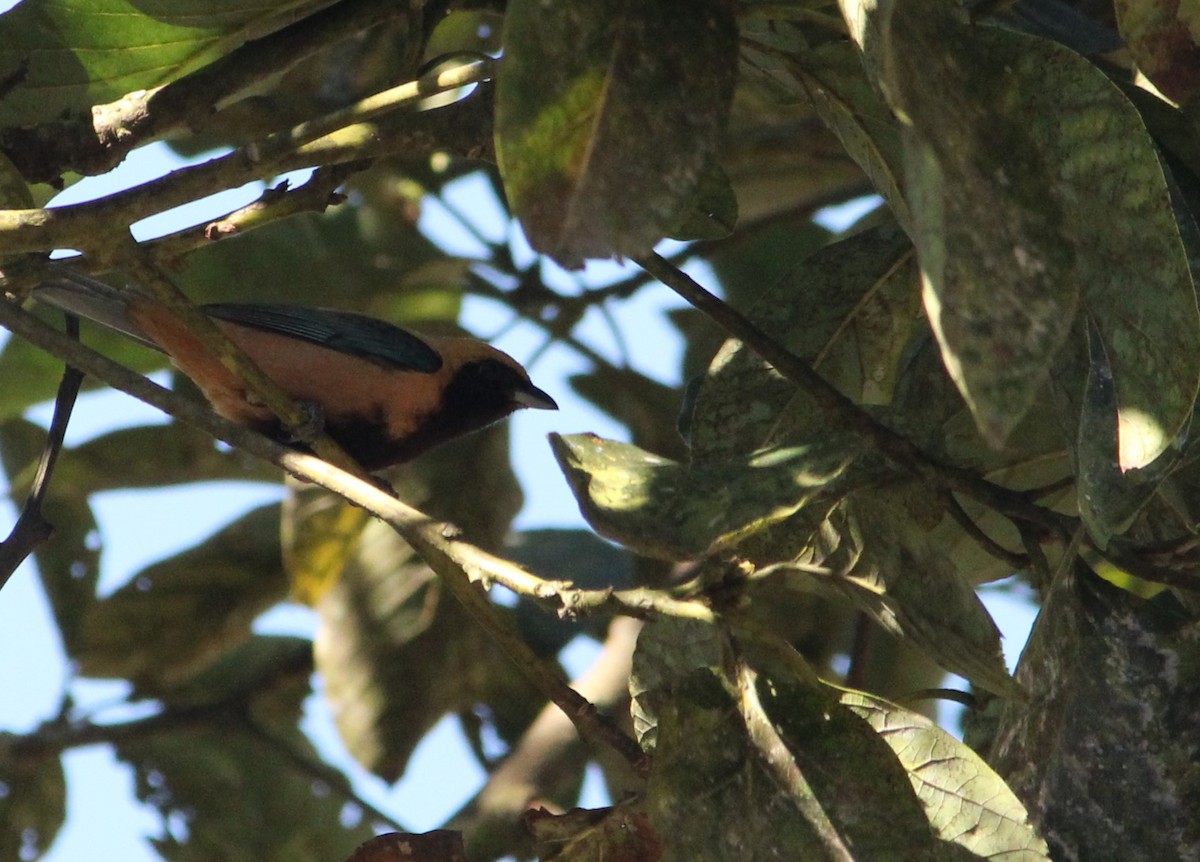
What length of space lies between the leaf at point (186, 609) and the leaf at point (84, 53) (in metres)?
3.18

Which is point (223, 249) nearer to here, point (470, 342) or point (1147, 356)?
point (470, 342)

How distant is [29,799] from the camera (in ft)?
17.6

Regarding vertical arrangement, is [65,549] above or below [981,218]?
above

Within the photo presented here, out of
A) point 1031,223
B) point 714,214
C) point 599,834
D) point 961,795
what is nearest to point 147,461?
point 714,214

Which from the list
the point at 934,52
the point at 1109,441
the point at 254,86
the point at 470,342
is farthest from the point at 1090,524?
the point at 470,342

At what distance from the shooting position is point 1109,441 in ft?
5.97

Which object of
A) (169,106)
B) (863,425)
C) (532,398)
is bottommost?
(863,425)

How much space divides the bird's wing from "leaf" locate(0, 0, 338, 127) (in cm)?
196

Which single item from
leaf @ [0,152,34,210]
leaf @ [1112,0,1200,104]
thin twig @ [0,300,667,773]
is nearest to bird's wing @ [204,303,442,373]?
leaf @ [0,152,34,210]

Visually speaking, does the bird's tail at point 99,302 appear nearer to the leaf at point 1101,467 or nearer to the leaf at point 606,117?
the leaf at point 606,117

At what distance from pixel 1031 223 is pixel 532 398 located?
3.73m

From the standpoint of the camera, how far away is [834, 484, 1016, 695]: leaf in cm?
182

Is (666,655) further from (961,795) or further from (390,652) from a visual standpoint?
(390,652)

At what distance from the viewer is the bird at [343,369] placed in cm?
431
